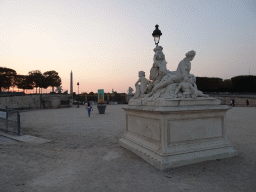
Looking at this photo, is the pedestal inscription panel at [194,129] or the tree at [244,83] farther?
the tree at [244,83]

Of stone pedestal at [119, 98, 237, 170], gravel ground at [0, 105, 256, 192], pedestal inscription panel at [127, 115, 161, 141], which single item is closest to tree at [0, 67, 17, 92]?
gravel ground at [0, 105, 256, 192]

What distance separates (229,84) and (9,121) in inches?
2238

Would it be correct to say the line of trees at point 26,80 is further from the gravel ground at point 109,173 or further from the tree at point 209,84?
the gravel ground at point 109,173

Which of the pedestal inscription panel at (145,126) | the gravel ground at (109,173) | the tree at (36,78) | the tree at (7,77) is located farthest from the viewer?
the tree at (36,78)

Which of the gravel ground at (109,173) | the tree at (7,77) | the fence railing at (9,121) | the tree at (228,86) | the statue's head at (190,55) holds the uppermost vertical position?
the tree at (7,77)

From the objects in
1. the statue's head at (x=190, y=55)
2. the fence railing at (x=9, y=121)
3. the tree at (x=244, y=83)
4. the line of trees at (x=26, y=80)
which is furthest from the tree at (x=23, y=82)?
the tree at (x=244, y=83)

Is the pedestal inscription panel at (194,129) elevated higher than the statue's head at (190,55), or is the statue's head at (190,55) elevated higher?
Answer: the statue's head at (190,55)

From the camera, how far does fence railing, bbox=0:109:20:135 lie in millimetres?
7754

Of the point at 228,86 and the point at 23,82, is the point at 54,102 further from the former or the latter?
the point at 228,86

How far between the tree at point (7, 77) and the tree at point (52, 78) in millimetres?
7442

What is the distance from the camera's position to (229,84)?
52.8 metres

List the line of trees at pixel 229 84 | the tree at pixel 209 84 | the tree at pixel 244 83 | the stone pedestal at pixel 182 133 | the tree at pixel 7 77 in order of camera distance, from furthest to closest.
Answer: the tree at pixel 209 84, the line of trees at pixel 229 84, the tree at pixel 244 83, the tree at pixel 7 77, the stone pedestal at pixel 182 133

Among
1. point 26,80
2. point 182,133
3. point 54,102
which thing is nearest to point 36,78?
point 26,80

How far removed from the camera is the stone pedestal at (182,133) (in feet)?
13.4
